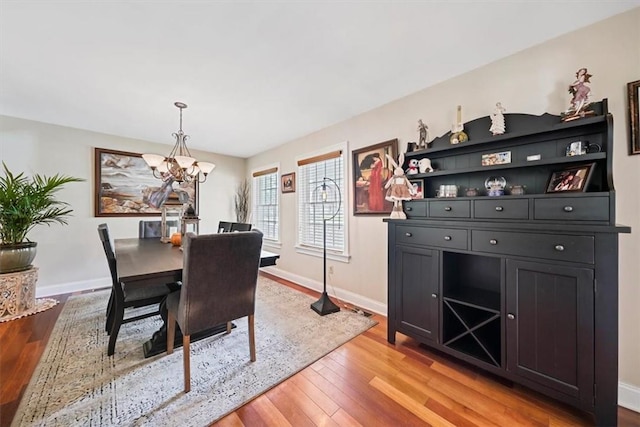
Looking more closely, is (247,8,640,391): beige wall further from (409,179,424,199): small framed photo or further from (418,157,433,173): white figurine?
(409,179,424,199): small framed photo

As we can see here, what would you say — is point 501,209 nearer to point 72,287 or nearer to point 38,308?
point 38,308

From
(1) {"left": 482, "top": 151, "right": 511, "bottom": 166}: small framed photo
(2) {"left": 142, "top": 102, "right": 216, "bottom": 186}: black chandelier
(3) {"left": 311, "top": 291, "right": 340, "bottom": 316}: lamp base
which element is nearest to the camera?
(1) {"left": 482, "top": 151, "right": 511, "bottom": 166}: small framed photo

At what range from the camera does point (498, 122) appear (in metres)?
1.86

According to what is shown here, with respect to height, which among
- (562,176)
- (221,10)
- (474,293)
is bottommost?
(474,293)

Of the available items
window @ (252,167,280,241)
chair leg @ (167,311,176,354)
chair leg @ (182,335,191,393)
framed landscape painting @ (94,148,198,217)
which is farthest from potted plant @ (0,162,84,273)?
window @ (252,167,280,241)

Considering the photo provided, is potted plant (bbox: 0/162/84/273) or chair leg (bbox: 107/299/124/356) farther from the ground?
potted plant (bbox: 0/162/84/273)

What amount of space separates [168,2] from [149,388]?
2457 mm

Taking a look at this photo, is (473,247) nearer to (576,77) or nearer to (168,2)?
(576,77)

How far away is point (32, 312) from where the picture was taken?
109 inches

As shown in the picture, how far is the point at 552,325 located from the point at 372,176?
2.00 m

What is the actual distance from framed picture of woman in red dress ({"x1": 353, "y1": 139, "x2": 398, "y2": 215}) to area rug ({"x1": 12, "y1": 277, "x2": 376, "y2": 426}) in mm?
1275

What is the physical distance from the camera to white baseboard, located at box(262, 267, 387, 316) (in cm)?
287

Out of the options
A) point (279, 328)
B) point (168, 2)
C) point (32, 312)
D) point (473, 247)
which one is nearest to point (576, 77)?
point (473, 247)

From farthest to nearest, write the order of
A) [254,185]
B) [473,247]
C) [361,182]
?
[254,185], [361,182], [473,247]
